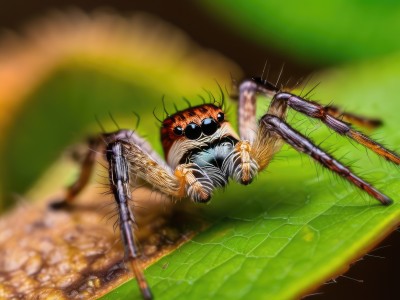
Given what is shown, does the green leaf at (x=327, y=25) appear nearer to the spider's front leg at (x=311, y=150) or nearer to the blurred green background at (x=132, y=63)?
the blurred green background at (x=132, y=63)

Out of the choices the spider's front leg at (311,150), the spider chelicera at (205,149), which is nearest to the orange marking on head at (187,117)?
the spider chelicera at (205,149)

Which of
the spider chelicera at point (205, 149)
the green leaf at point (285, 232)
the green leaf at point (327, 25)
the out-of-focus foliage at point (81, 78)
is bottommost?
Result: the green leaf at point (285, 232)

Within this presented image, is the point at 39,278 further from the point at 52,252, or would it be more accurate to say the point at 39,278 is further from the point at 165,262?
the point at 165,262

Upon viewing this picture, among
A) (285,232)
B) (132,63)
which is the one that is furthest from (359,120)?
(132,63)

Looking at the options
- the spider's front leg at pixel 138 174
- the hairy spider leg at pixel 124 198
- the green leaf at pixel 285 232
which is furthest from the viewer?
the spider's front leg at pixel 138 174

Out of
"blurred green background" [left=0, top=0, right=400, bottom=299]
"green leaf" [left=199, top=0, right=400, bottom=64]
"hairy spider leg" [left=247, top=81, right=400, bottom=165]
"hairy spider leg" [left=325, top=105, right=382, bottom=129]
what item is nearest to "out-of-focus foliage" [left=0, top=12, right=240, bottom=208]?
"blurred green background" [left=0, top=0, right=400, bottom=299]

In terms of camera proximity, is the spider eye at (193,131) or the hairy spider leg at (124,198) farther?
the spider eye at (193,131)

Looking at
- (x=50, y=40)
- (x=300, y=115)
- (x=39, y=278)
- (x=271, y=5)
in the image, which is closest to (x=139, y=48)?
(x=50, y=40)
